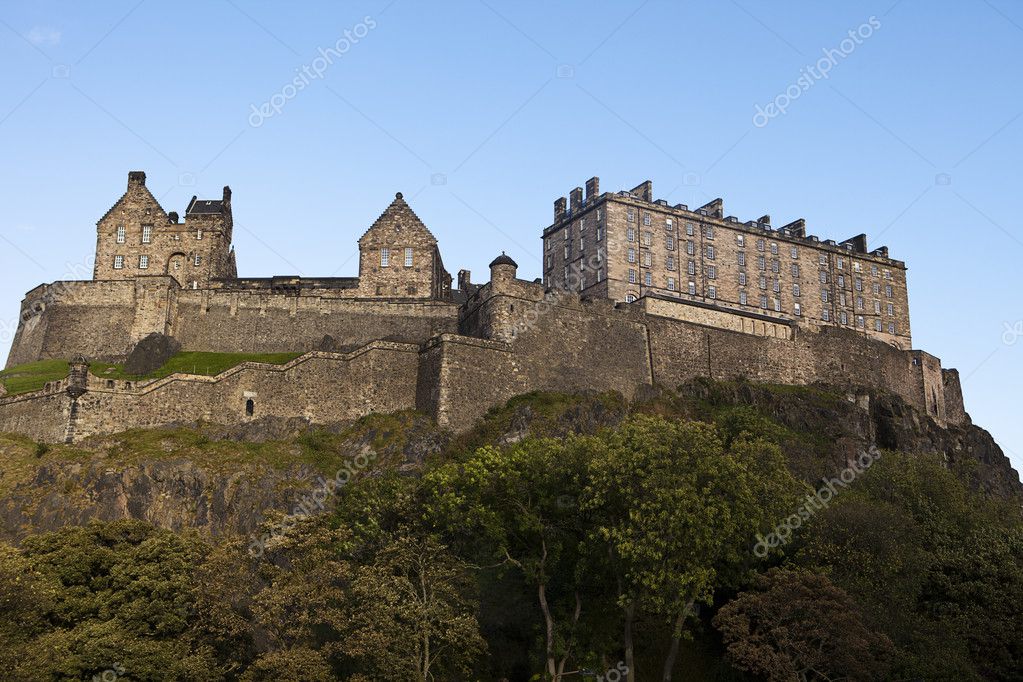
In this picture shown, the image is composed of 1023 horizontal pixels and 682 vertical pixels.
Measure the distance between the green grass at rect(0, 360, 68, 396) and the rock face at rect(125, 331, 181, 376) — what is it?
4.23 metres

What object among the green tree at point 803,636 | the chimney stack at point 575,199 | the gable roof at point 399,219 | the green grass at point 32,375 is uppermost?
the chimney stack at point 575,199

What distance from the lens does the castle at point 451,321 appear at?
206 ft

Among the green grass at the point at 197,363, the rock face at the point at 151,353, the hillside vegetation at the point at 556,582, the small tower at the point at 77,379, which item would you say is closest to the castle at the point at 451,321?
the small tower at the point at 77,379

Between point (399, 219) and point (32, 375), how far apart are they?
27.2 metres

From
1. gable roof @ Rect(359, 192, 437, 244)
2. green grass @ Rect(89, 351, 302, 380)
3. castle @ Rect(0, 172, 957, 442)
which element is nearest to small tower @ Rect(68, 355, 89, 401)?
castle @ Rect(0, 172, 957, 442)

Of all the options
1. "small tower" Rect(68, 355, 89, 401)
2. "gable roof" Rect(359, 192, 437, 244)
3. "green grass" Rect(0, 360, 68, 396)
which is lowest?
"small tower" Rect(68, 355, 89, 401)

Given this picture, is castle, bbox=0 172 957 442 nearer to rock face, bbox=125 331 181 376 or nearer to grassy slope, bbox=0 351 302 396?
rock face, bbox=125 331 181 376

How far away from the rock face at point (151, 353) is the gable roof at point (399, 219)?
15.6 m

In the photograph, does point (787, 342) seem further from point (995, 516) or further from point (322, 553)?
point (322, 553)

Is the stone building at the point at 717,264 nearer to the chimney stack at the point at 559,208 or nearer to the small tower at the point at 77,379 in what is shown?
the chimney stack at the point at 559,208

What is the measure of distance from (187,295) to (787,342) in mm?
43736

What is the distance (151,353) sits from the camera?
69.8 m

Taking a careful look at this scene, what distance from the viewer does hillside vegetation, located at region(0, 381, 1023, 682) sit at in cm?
3866

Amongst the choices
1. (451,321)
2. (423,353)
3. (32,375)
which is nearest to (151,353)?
(32,375)
